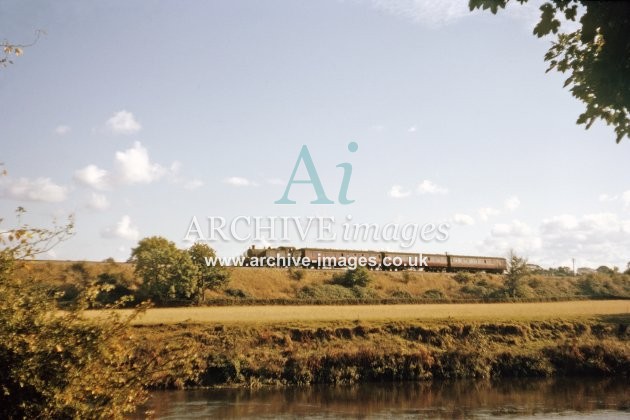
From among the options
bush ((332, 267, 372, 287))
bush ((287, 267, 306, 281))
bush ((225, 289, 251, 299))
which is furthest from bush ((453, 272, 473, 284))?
bush ((225, 289, 251, 299))

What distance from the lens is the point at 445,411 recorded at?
19.2 meters

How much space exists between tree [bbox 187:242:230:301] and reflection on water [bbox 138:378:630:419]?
22.5m

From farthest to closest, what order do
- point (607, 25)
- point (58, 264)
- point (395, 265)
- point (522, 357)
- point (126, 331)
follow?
point (395, 265) → point (58, 264) → point (522, 357) → point (126, 331) → point (607, 25)

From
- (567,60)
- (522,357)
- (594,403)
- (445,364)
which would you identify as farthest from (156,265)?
(567,60)

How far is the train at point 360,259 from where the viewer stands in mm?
Result: 62250

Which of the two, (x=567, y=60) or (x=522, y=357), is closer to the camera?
(x=567, y=60)

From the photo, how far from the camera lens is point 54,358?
6.79m

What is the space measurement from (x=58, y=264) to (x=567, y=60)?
58.2m

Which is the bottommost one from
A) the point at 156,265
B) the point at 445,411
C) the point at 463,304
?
the point at 445,411

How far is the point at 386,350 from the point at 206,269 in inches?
918

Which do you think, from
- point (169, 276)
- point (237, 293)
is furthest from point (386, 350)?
point (237, 293)

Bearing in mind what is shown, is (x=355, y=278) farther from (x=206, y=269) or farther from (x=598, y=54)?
(x=598, y=54)

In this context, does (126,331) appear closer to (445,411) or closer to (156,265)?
(445,411)

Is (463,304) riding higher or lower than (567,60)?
lower
